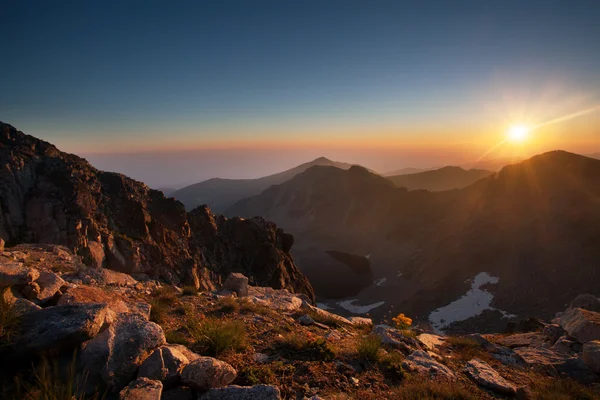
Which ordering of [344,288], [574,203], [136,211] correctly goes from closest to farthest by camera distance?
[136,211]
[574,203]
[344,288]

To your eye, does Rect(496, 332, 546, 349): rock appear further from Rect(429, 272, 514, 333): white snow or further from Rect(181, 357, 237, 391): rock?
Rect(429, 272, 514, 333): white snow

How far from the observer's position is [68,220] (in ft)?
89.5

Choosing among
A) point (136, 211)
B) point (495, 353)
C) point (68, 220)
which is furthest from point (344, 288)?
point (495, 353)

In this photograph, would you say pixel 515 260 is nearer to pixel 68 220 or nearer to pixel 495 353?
pixel 495 353

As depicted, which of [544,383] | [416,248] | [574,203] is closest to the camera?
[544,383]

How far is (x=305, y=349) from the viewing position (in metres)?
6.45

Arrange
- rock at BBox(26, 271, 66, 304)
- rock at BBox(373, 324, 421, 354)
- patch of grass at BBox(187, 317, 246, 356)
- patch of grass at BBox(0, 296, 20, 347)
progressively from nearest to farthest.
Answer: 1. patch of grass at BBox(0, 296, 20, 347)
2. patch of grass at BBox(187, 317, 246, 356)
3. rock at BBox(26, 271, 66, 304)
4. rock at BBox(373, 324, 421, 354)

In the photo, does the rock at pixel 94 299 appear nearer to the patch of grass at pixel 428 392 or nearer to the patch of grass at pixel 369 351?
the patch of grass at pixel 369 351

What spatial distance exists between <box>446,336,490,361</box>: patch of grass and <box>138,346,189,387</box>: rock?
883 cm

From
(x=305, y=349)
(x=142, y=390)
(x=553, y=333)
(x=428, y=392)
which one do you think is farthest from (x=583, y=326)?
(x=142, y=390)

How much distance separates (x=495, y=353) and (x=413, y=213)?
104218 mm

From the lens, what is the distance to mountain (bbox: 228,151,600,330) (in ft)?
174

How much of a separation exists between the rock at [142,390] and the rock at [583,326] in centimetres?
1712

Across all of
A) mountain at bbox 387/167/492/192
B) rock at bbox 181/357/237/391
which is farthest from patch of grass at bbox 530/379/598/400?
mountain at bbox 387/167/492/192
